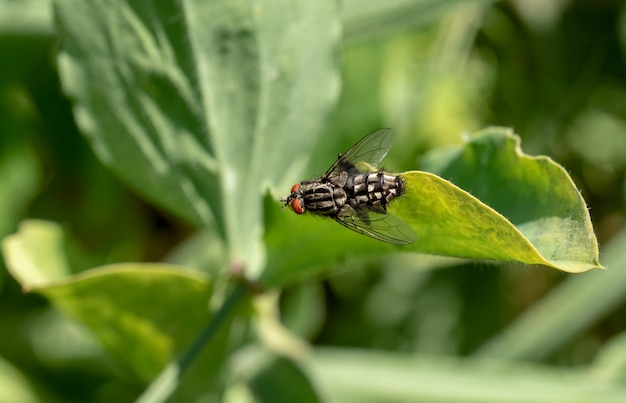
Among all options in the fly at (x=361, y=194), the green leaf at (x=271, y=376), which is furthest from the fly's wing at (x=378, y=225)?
the green leaf at (x=271, y=376)

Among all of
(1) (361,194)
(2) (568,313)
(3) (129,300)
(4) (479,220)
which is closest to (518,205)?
(4) (479,220)

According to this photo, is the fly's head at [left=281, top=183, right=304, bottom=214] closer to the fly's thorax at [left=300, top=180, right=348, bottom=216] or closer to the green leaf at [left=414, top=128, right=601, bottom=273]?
the fly's thorax at [left=300, top=180, right=348, bottom=216]

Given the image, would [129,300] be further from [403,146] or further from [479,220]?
[403,146]

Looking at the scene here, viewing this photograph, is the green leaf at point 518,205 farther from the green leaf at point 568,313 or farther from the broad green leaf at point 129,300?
the green leaf at point 568,313

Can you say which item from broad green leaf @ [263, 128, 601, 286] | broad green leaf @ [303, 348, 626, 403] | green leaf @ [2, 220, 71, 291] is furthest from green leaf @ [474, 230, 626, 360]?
green leaf @ [2, 220, 71, 291]

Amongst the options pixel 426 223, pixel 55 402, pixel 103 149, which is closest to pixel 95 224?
pixel 55 402

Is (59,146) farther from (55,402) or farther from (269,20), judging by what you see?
(269,20)
